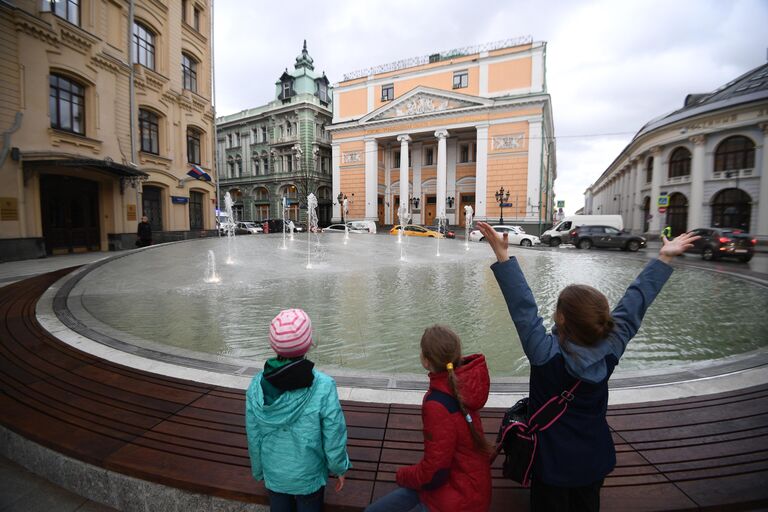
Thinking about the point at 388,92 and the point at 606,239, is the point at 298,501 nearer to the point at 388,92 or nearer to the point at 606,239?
the point at 606,239

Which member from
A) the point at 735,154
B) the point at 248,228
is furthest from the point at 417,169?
the point at 735,154

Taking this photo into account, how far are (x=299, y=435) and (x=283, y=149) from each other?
50294mm

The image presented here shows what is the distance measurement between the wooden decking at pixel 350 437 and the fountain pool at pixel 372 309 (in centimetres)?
99

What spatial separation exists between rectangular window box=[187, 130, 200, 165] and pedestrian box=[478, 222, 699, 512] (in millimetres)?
26159

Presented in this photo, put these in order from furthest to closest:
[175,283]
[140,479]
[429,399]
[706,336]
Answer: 1. [175,283]
2. [706,336]
3. [140,479]
4. [429,399]

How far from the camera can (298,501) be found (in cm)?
187

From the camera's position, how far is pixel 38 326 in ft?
16.3

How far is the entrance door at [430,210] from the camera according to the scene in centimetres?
4362

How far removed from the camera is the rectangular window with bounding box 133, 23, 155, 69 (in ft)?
61.8

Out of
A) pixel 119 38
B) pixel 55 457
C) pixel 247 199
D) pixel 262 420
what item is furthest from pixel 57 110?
pixel 247 199

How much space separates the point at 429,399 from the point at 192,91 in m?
27.2

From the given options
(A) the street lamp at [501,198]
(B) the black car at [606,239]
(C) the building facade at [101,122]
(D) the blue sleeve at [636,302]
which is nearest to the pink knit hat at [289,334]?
(D) the blue sleeve at [636,302]

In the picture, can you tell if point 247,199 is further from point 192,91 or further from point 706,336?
point 706,336

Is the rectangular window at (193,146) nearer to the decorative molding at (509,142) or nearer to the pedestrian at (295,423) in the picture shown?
the pedestrian at (295,423)
